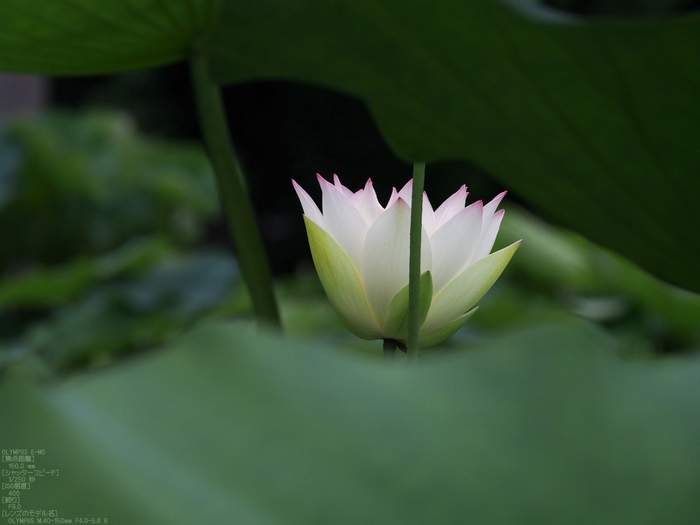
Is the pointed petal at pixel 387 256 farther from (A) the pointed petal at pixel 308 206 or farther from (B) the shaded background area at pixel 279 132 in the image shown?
(B) the shaded background area at pixel 279 132

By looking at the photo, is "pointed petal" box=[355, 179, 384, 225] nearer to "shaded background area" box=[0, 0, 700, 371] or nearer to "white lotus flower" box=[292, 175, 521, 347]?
"white lotus flower" box=[292, 175, 521, 347]

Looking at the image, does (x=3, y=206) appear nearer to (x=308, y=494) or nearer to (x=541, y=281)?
(x=541, y=281)

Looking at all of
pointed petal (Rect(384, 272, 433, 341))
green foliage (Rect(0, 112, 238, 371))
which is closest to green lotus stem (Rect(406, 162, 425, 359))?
pointed petal (Rect(384, 272, 433, 341))

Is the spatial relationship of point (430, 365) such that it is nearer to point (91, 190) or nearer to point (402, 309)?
point (402, 309)

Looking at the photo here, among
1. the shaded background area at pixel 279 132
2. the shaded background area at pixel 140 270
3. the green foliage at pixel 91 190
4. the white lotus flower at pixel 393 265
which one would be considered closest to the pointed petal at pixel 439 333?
Answer: the white lotus flower at pixel 393 265

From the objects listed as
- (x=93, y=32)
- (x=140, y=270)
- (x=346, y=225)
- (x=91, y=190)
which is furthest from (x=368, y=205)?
(x=91, y=190)
